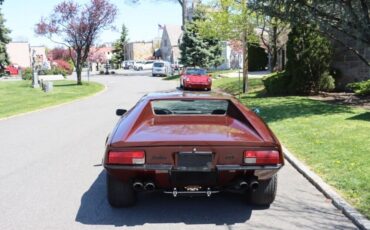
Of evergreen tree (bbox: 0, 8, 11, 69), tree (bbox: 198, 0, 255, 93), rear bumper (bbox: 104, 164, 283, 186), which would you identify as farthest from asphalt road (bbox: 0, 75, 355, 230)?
evergreen tree (bbox: 0, 8, 11, 69)

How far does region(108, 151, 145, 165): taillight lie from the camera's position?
4.71m

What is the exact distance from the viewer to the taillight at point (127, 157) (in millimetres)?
4707

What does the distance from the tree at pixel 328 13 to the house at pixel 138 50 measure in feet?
371

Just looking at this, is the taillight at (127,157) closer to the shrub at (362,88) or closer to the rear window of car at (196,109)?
the rear window of car at (196,109)

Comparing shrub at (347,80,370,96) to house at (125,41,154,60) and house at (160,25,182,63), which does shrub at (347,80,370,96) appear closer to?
house at (160,25,182,63)

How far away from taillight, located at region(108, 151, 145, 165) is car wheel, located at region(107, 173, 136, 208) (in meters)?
0.43

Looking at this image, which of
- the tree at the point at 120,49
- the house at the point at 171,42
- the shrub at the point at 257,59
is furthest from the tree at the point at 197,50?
the tree at the point at 120,49

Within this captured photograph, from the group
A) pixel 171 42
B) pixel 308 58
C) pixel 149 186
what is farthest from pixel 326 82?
pixel 171 42

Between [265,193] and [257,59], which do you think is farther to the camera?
[257,59]

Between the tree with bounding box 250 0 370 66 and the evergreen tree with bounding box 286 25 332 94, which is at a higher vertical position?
the tree with bounding box 250 0 370 66

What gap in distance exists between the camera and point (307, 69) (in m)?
18.9

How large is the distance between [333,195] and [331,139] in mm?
3812

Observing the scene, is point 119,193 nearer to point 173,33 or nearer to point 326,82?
point 326,82

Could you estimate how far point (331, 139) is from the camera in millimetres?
9289
